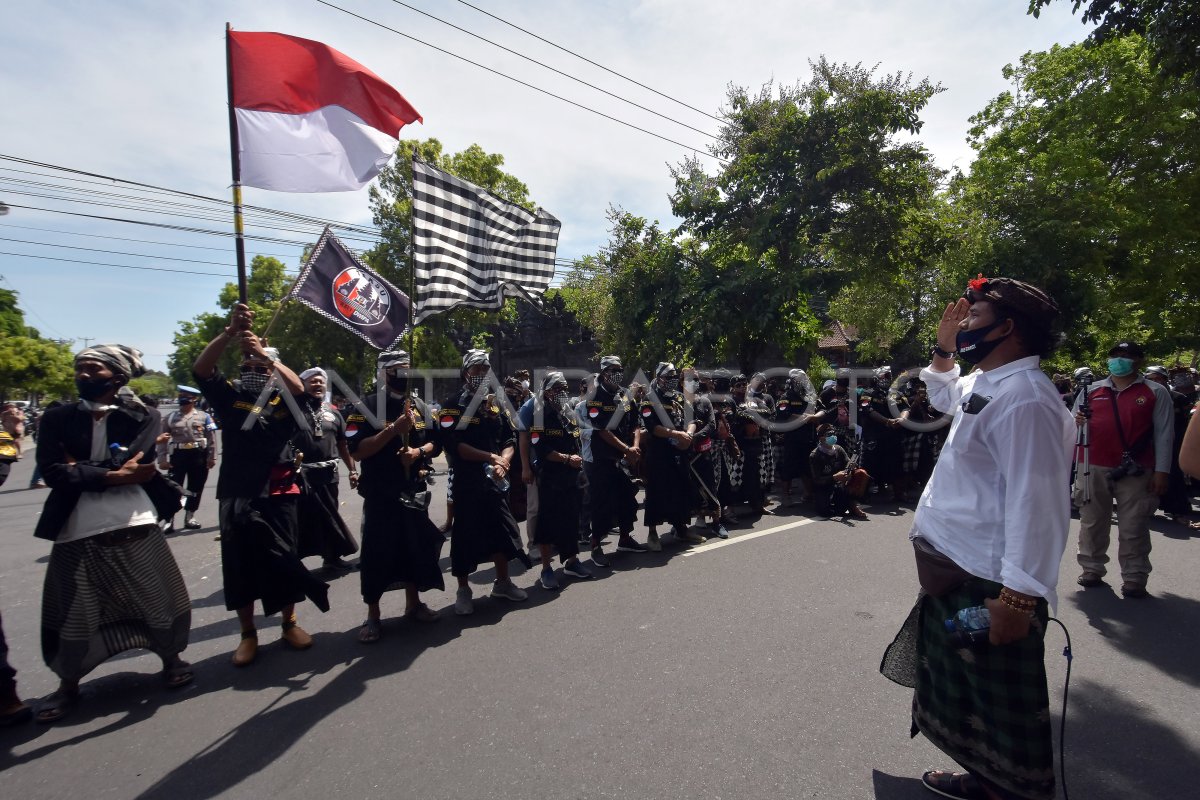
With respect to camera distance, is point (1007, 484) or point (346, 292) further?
point (346, 292)

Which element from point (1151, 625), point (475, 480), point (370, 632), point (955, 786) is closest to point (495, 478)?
point (475, 480)

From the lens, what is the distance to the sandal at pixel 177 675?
374cm

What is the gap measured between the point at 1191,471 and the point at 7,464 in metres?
5.62

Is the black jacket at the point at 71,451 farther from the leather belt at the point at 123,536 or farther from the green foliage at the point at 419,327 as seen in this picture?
the green foliage at the point at 419,327

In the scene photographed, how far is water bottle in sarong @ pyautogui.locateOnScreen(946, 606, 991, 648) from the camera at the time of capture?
7.36ft

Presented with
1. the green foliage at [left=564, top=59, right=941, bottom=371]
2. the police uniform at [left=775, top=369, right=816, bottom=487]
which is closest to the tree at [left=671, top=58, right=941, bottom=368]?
the green foliage at [left=564, top=59, right=941, bottom=371]

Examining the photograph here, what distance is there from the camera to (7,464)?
3.55 metres

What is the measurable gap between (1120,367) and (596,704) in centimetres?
507

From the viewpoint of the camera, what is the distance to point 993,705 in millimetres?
2305

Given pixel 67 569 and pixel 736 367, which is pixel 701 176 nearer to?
pixel 736 367

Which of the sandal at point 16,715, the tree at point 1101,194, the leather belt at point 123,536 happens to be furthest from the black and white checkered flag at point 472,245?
the tree at point 1101,194

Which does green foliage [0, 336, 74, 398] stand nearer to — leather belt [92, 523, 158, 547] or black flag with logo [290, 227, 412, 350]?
black flag with logo [290, 227, 412, 350]

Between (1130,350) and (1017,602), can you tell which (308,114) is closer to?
(1017,602)

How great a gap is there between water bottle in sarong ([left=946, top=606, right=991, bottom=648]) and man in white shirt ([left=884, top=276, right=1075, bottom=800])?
1.5 inches
